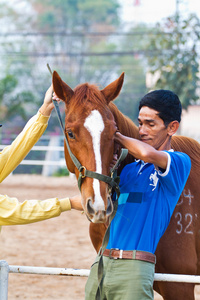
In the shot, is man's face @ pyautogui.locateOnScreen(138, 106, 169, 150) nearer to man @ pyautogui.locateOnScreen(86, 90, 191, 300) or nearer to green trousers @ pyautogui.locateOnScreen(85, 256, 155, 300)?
man @ pyautogui.locateOnScreen(86, 90, 191, 300)

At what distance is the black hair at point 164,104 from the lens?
2.28 meters

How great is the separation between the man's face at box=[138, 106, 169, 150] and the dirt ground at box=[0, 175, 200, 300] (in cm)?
71

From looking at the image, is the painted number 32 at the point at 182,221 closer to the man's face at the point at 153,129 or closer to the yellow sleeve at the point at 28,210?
the man's face at the point at 153,129

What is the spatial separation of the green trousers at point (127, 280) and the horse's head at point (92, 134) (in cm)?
25

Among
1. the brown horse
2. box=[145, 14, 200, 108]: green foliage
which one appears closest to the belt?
the brown horse

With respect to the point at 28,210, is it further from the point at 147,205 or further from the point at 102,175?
the point at 147,205

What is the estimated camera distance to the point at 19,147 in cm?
239

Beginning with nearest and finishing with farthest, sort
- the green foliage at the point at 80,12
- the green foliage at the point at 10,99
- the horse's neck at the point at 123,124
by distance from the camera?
the horse's neck at the point at 123,124 < the green foliage at the point at 10,99 < the green foliage at the point at 80,12

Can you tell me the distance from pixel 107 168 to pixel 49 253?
4.48 metres

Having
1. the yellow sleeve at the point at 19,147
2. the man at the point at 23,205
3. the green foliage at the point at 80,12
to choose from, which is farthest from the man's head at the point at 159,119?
the green foliage at the point at 80,12

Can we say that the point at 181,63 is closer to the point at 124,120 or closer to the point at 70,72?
the point at 124,120

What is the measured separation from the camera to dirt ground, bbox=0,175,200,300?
187 inches

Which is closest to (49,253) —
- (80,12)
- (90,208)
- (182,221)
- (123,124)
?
(182,221)

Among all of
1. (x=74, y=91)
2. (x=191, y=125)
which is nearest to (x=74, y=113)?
(x=74, y=91)
